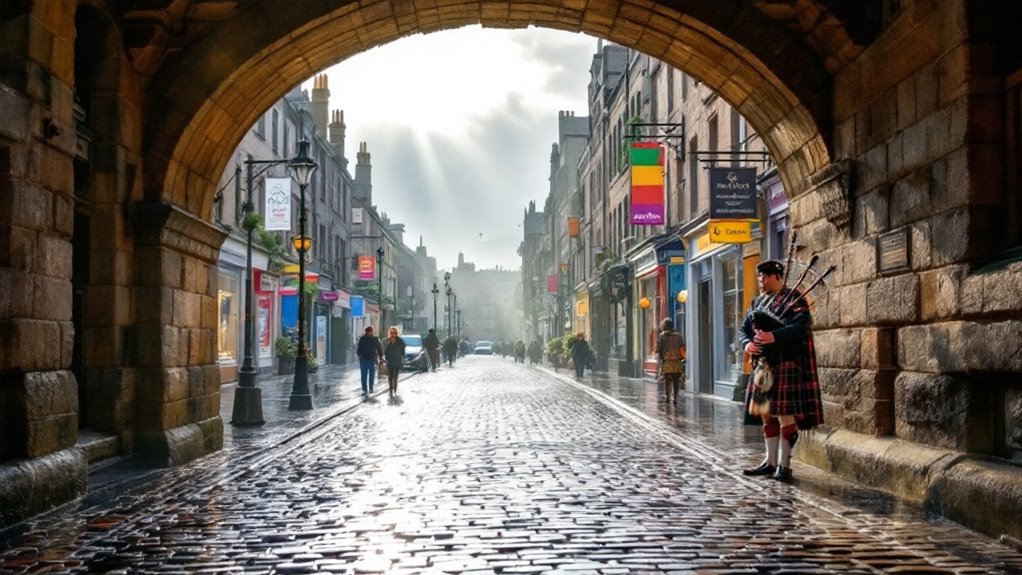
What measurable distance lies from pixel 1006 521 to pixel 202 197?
886 cm

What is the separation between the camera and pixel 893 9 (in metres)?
8.48

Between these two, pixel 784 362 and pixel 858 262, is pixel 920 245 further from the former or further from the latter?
pixel 784 362

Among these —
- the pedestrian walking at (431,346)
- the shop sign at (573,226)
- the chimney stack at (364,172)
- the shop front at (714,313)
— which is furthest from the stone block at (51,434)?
the chimney stack at (364,172)

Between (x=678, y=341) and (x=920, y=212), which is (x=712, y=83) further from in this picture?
(x=678, y=341)

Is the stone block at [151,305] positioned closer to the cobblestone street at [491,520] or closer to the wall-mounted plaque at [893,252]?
the cobblestone street at [491,520]

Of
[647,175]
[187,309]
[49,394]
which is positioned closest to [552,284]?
[647,175]

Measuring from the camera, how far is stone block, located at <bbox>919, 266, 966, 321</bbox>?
7129 mm

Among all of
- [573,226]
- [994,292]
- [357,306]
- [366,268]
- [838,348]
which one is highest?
Answer: [573,226]

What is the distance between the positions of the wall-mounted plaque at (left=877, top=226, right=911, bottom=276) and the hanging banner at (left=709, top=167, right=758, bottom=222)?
10.8 m

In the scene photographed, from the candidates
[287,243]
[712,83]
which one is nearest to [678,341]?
[712,83]

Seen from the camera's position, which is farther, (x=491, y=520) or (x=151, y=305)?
(x=151, y=305)

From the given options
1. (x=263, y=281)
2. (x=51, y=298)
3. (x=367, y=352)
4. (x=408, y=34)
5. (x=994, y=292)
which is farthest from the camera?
(x=263, y=281)

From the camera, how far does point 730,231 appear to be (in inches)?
792

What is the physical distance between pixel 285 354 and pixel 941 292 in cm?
2992
